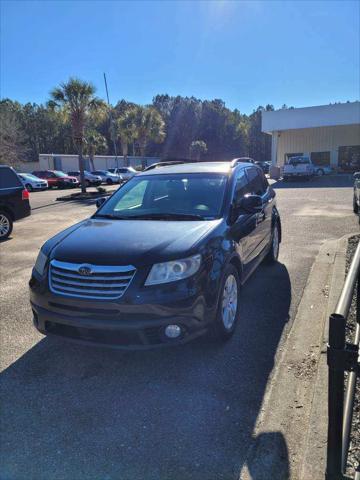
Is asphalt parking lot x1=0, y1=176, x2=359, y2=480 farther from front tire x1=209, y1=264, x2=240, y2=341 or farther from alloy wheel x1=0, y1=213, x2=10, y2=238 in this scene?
alloy wheel x1=0, y1=213, x2=10, y2=238

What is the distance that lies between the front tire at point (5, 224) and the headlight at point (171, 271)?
7774 mm

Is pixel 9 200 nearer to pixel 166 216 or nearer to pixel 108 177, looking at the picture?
pixel 166 216

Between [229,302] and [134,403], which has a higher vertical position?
[229,302]

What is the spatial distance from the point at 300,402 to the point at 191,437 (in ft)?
2.98

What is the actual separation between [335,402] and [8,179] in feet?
31.8

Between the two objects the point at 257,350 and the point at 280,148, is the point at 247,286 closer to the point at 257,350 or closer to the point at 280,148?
the point at 257,350

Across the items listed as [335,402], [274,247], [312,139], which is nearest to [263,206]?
[274,247]

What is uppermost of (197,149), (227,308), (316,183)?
(197,149)

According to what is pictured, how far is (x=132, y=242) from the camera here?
11.2 feet

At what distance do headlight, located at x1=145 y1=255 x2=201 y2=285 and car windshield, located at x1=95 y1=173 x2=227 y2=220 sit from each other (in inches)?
35.6

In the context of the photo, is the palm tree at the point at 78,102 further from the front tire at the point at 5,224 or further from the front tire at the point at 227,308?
the front tire at the point at 227,308

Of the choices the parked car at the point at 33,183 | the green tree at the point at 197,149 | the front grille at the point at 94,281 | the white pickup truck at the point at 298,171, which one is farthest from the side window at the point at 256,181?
the green tree at the point at 197,149

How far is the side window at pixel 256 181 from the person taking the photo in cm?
532

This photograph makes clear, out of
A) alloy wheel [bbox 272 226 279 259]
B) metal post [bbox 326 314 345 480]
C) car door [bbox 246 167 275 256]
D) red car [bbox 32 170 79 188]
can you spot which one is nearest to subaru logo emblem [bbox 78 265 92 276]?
metal post [bbox 326 314 345 480]
